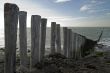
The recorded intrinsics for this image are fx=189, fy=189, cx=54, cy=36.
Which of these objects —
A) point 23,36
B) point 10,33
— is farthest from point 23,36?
point 10,33

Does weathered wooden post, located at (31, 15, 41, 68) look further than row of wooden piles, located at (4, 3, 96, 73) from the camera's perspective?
Yes

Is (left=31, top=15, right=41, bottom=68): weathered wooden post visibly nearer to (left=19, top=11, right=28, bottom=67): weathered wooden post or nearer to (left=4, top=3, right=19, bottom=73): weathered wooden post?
(left=19, top=11, right=28, bottom=67): weathered wooden post

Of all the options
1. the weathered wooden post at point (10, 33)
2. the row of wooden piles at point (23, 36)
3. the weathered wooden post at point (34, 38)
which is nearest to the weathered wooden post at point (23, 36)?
the row of wooden piles at point (23, 36)

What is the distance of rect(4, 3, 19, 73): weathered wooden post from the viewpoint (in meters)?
4.17

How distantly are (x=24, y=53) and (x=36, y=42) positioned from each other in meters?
0.50

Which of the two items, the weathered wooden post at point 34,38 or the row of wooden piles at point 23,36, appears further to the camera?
the weathered wooden post at point 34,38

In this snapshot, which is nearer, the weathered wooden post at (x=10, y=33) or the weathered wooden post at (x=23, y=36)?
the weathered wooden post at (x=10, y=33)

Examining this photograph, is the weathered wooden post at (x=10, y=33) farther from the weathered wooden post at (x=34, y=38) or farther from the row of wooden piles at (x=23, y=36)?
the weathered wooden post at (x=34, y=38)

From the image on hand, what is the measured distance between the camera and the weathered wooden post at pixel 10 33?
4.17 m

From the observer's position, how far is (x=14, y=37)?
169 inches

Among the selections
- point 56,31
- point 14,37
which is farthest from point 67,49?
point 14,37

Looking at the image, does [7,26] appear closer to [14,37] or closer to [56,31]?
[14,37]

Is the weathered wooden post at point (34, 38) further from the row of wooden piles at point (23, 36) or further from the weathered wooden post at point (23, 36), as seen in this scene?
the weathered wooden post at point (23, 36)

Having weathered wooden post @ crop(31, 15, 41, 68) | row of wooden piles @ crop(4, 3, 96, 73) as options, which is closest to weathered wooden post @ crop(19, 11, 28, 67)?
row of wooden piles @ crop(4, 3, 96, 73)
